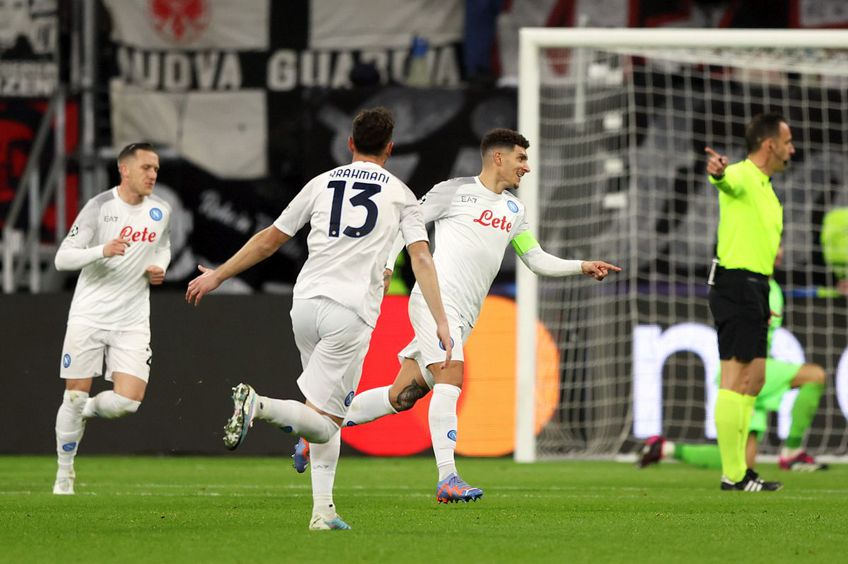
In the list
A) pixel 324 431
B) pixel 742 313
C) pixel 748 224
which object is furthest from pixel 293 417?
pixel 748 224

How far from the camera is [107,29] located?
1633 centimetres

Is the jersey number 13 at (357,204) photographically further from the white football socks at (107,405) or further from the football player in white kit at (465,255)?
the white football socks at (107,405)

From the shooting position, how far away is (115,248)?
8820 mm

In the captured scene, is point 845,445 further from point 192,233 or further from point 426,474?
point 192,233

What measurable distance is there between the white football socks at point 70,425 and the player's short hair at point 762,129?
4.44 m

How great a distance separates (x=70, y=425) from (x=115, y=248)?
50.5 inches

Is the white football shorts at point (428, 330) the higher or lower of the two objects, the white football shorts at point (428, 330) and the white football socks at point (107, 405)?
the higher

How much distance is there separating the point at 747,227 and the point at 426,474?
322cm

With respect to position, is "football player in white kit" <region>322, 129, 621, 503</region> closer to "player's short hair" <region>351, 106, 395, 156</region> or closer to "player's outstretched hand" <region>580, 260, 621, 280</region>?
"player's outstretched hand" <region>580, 260, 621, 280</region>

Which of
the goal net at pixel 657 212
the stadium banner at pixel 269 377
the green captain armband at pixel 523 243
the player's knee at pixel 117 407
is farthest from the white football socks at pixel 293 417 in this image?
the stadium banner at pixel 269 377

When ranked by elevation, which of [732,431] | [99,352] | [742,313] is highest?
[742,313]

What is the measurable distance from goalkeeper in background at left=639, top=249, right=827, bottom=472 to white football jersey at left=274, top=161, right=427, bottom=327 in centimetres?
529

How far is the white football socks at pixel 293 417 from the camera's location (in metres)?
6.12

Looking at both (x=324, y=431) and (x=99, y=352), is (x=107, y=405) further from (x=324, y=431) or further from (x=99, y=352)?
(x=324, y=431)
